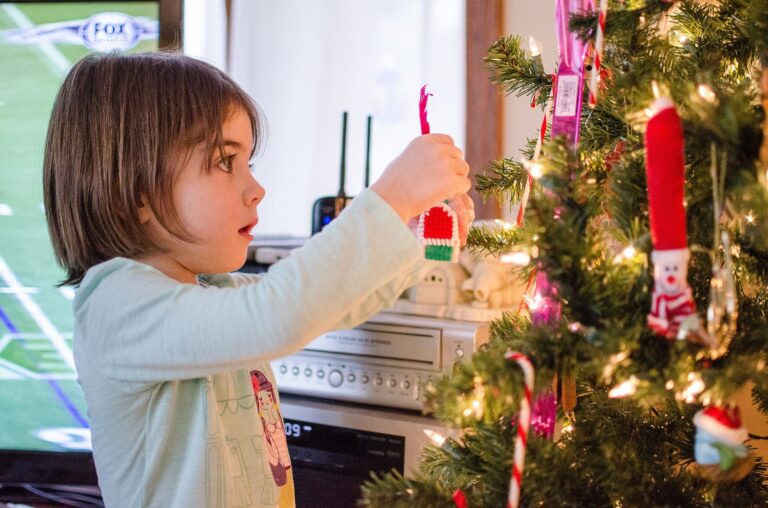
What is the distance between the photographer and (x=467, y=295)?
3.67 feet

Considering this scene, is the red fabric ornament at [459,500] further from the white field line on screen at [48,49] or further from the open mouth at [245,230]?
the white field line on screen at [48,49]

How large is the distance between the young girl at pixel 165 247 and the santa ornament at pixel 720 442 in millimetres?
260

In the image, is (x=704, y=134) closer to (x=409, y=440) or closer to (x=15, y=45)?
(x=409, y=440)

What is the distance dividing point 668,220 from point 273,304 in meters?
0.28

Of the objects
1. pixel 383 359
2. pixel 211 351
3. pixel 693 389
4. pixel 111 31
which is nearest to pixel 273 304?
pixel 211 351

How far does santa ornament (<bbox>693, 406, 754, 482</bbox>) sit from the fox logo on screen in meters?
0.93

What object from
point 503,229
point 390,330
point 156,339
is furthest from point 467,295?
point 156,339

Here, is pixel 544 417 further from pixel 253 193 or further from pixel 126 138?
pixel 126 138

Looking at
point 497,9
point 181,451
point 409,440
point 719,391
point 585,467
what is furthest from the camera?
point 497,9

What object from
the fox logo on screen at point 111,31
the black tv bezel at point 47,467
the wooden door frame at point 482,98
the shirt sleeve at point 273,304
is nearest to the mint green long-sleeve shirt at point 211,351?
the shirt sleeve at point 273,304

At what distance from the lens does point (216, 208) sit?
0.72 metres

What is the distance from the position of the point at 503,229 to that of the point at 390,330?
347 millimetres

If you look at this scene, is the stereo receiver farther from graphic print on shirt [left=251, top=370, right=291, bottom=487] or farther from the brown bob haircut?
the brown bob haircut

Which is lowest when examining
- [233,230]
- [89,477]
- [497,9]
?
[89,477]
